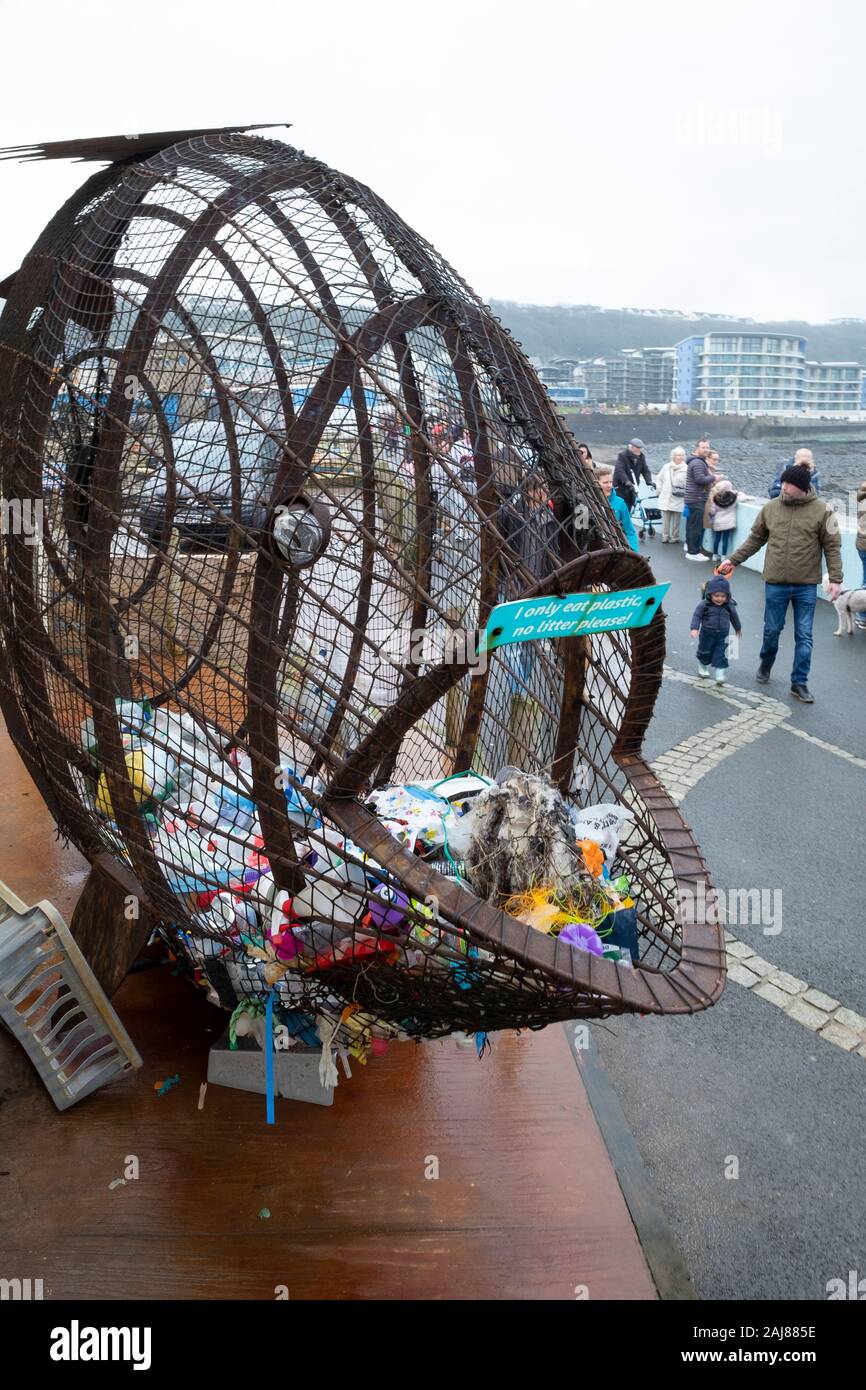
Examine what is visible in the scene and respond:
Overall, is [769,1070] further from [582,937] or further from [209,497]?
[209,497]

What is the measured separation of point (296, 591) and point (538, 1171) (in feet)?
6.70

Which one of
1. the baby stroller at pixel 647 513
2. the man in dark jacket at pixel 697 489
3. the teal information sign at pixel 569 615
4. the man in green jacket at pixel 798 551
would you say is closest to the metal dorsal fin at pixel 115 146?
the teal information sign at pixel 569 615

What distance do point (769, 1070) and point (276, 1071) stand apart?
2028 millimetres

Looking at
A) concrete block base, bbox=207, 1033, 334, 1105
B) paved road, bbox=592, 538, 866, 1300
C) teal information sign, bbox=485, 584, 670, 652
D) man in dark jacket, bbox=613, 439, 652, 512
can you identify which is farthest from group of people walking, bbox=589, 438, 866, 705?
concrete block base, bbox=207, 1033, 334, 1105

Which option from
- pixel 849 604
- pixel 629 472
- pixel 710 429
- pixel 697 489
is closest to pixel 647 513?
pixel 697 489

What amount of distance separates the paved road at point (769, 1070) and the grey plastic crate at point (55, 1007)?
1966 mm

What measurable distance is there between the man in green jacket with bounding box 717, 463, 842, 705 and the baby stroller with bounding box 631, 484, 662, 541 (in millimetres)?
7270

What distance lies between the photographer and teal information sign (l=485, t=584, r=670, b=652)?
2.16 m

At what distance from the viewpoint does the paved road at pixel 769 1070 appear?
2.94 m

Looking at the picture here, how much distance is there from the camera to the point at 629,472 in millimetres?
11555

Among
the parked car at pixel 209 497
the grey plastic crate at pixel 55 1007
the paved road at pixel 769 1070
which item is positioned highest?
the parked car at pixel 209 497

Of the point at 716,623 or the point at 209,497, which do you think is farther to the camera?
A: the point at 716,623

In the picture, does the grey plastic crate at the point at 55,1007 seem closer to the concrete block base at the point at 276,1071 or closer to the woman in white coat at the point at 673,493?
the concrete block base at the point at 276,1071
